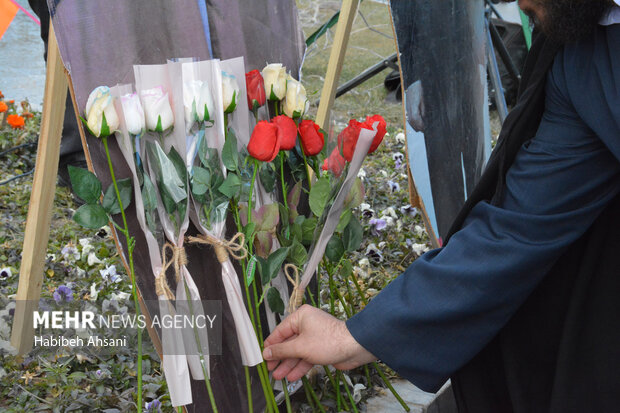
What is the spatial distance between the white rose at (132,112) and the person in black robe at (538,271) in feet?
1.54

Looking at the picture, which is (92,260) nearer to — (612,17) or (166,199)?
(166,199)

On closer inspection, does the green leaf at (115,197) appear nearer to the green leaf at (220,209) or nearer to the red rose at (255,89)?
the green leaf at (220,209)

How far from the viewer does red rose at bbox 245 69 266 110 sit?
1325 mm

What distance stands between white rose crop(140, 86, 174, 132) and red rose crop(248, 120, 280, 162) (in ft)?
0.52

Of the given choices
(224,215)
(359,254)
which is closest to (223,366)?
(224,215)

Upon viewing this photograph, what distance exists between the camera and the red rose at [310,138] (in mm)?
1340

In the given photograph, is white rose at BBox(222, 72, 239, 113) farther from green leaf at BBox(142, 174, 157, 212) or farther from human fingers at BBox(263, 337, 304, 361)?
human fingers at BBox(263, 337, 304, 361)

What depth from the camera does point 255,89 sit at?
1325 millimetres

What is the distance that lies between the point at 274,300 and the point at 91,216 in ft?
1.35

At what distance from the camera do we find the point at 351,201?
4.40 feet

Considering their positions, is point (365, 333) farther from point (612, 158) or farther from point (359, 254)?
point (359, 254)

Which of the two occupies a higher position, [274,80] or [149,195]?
[274,80]

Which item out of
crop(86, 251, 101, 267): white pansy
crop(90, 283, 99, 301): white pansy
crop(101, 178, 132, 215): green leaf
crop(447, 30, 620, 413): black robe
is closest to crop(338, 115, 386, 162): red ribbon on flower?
crop(447, 30, 620, 413): black robe

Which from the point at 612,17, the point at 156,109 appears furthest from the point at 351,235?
the point at 612,17
